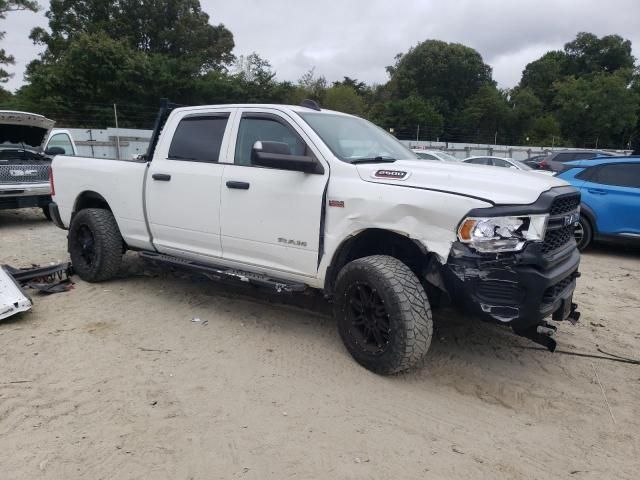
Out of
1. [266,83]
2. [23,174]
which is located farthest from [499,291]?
[266,83]

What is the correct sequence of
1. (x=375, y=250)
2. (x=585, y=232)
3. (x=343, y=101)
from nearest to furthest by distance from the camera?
(x=375, y=250)
(x=585, y=232)
(x=343, y=101)

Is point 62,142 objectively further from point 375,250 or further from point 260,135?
point 375,250

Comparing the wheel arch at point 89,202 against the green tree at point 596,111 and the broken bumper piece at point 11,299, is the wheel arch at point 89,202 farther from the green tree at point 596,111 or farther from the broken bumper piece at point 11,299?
the green tree at point 596,111

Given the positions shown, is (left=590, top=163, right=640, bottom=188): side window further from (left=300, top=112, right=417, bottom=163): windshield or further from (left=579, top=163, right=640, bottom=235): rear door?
(left=300, top=112, right=417, bottom=163): windshield

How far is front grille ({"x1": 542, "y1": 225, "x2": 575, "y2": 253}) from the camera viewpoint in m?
3.37

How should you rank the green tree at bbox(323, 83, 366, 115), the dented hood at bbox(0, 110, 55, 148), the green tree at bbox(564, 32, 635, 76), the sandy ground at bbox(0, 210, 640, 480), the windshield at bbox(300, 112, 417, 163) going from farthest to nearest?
the green tree at bbox(564, 32, 635, 76) → the green tree at bbox(323, 83, 366, 115) → the dented hood at bbox(0, 110, 55, 148) → the windshield at bbox(300, 112, 417, 163) → the sandy ground at bbox(0, 210, 640, 480)

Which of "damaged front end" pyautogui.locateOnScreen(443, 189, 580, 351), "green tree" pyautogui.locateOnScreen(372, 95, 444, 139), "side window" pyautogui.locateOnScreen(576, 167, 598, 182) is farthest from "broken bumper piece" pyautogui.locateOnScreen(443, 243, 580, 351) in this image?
"green tree" pyautogui.locateOnScreen(372, 95, 444, 139)

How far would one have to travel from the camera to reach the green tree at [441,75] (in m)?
63.0

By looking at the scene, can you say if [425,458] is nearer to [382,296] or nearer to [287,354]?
[382,296]

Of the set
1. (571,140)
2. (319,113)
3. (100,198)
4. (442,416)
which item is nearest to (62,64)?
(100,198)

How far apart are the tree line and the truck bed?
17982 millimetres

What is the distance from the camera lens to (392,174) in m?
3.61

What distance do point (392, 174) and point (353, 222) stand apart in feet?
1.44

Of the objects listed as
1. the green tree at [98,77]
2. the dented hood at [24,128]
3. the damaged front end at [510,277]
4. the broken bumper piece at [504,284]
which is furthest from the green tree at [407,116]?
the broken bumper piece at [504,284]
